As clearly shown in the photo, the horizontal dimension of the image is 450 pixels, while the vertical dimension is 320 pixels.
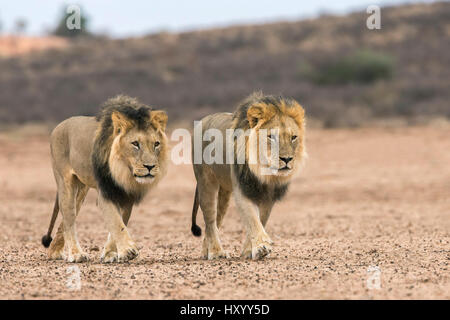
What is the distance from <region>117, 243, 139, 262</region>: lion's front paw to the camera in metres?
7.26

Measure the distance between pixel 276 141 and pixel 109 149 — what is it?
62.5 inches

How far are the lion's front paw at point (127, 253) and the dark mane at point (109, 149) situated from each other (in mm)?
453

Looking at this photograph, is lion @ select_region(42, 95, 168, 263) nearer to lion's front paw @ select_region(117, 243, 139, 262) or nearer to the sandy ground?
lion's front paw @ select_region(117, 243, 139, 262)

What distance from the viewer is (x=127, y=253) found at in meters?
7.27

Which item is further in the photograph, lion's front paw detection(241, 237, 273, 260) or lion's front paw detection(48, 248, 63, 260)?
lion's front paw detection(48, 248, 63, 260)

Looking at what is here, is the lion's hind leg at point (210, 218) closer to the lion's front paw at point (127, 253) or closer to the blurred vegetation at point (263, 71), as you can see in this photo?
the lion's front paw at point (127, 253)

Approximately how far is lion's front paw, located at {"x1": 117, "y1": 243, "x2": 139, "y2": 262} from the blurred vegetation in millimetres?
16811

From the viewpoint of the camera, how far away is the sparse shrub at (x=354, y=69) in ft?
98.8

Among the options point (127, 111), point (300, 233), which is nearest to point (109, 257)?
point (127, 111)

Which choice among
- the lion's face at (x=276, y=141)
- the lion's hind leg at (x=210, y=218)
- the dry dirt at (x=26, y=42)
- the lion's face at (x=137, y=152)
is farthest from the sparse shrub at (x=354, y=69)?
the dry dirt at (x=26, y=42)

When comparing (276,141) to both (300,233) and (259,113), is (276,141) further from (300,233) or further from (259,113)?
(300,233)

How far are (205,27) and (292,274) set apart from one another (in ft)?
141

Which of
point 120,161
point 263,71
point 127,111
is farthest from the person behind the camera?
point 263,71

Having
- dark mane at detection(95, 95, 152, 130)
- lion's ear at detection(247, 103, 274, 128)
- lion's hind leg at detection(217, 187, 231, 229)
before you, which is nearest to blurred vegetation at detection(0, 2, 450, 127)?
lion's hind leg at detection(217, 187, 231, 229)
